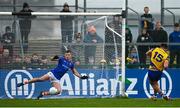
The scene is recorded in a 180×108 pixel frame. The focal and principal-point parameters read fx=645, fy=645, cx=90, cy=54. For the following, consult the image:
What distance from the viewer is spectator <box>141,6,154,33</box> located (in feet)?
71.4

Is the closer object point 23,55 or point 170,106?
point 170,106

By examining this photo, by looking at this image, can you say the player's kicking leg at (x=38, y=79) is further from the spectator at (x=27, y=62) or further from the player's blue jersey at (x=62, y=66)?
the spectator at (x=27, y=62)

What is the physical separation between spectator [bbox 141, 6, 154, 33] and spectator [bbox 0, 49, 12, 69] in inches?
183

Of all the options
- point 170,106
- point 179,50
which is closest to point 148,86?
point 179,50

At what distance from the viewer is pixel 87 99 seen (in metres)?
20.3

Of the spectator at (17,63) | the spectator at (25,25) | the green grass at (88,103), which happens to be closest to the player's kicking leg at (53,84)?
the green grass at (88,103)

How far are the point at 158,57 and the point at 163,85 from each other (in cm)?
166

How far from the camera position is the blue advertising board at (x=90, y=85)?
822 inches

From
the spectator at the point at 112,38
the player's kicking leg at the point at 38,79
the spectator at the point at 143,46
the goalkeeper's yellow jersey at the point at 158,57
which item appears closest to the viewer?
the player's kicking leg at the point at 38,79

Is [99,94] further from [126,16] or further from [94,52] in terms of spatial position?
[126,16]

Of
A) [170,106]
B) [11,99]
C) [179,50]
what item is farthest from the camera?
[179,50]

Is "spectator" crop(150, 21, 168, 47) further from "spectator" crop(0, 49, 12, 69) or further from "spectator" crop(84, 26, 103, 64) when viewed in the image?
"spectator" crop(0, 49, 12, 69)

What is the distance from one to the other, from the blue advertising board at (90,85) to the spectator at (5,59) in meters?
0.22

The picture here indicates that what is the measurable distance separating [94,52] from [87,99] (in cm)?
168
